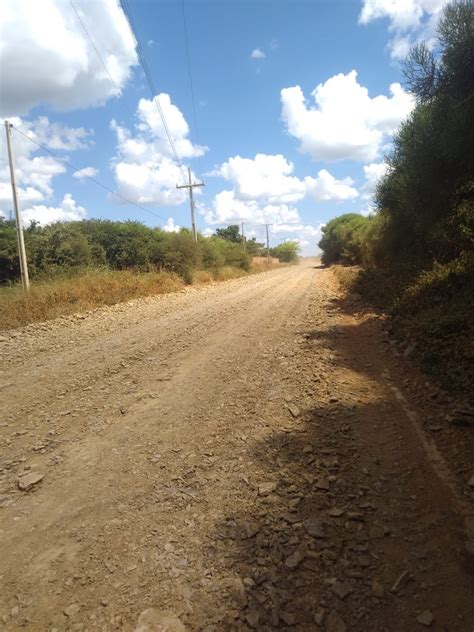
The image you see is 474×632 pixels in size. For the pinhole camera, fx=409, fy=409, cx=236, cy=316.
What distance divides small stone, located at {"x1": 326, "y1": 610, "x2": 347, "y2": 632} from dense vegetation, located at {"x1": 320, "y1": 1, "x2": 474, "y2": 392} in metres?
3.68

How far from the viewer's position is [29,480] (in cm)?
341

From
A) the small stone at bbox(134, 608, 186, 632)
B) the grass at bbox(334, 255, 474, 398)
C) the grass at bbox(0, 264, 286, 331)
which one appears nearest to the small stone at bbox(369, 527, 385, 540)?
the small stone at bbox(134, 608, 186, 632)

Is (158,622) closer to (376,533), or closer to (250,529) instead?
(250,529)

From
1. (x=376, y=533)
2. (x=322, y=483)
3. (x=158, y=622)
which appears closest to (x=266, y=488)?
(x=322, y=483)

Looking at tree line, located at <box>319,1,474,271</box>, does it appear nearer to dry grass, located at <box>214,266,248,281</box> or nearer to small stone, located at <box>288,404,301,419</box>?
small stone, located at <box>288,404,301,419</box>

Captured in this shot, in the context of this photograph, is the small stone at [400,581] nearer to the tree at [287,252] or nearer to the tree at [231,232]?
the tree at [231,232]

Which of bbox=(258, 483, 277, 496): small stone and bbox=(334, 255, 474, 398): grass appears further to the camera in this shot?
bbox=(334, 255, 474, 398): grass

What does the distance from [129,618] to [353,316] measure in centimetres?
886

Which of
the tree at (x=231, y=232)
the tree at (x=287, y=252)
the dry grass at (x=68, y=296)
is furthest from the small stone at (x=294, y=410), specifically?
the tree at (x=287, y=252)

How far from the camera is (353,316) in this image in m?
10.2

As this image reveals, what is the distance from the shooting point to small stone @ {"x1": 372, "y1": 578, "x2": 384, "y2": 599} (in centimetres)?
224

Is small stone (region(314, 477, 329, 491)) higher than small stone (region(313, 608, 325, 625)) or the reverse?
higher

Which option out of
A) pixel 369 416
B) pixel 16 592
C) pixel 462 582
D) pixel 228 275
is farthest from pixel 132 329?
pixel 228 275

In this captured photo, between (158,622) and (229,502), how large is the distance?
1.03 meters
